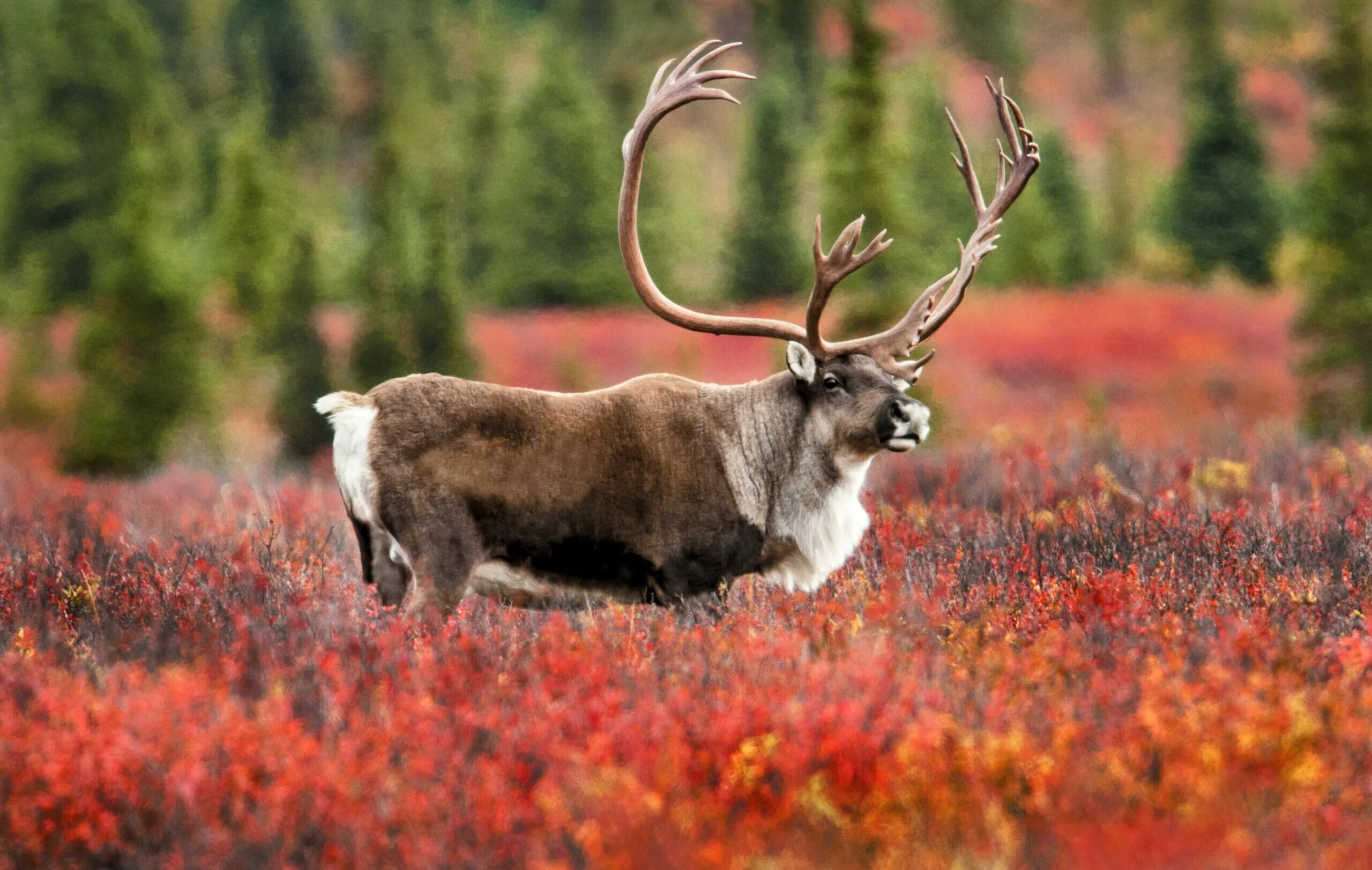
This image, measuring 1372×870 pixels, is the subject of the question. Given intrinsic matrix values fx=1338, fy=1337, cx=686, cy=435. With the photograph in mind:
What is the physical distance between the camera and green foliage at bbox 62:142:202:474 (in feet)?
83.6

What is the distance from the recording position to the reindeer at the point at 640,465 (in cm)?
561

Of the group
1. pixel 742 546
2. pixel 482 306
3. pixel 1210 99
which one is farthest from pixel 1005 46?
pixel 742 546

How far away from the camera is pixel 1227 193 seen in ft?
149

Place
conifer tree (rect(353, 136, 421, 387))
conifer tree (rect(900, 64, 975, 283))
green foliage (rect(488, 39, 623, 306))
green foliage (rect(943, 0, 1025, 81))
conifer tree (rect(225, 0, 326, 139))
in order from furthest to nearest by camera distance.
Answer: green foliage (rect(943, 0, 1025, 81)) < conifer tree (rect(225, 0, 326, 139)) < conifer tree (rect(900, 64, 975, 283)) < green foliage (rect(488, 39, 623, 306)) < conifer tree (rect(353, 136, 421, 387))

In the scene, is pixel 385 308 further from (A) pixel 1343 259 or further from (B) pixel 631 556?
(B) pixel 631 556

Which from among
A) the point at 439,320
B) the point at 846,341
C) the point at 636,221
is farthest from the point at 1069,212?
the point at 636,221

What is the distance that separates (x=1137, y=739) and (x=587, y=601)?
256cm

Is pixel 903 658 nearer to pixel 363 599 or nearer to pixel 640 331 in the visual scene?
pixel 363 599

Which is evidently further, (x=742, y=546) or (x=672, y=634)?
(x=742, y=546)

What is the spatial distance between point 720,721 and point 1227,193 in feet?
151

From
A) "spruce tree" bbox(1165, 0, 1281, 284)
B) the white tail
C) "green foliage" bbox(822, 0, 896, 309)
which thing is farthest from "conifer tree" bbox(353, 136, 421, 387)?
"spruce tree" bbox(1165, 0, 1281, 284)

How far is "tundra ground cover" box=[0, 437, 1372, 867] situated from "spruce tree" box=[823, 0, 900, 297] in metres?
16.6

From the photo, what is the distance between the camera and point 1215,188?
4559 cm

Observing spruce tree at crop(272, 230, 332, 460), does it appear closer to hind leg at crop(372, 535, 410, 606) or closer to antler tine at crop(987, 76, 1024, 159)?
antler tine at crop(987, 76, 1024, 159)
